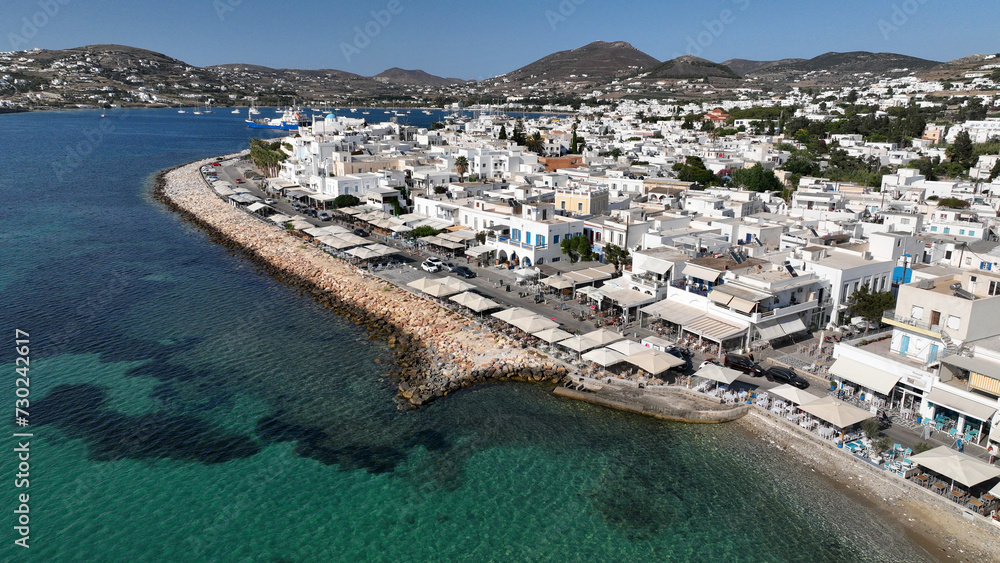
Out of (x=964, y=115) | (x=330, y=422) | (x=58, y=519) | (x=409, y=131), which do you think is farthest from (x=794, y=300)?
(x=964, y=115)

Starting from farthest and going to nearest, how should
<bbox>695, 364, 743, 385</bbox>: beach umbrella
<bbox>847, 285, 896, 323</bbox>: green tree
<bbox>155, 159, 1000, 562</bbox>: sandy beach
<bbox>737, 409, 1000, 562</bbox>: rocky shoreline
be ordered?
<bbox>847, 285, 896, 323</bbox>: green tree < <bbox>695, 364, 743, 385</bbox>: beach umbrella < <bbox>155, 159, 1000, 562</bbox>: sandy beach < <bbox>737, 409, 1000, 562</bbox>: rocky shoreline

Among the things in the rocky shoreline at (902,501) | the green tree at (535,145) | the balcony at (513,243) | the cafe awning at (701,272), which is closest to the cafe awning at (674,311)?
the cafe awning at (701,272)

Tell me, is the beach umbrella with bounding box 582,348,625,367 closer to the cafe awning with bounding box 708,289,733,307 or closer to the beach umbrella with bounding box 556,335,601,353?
the beach umbrella with bounding box 556,335,601,353

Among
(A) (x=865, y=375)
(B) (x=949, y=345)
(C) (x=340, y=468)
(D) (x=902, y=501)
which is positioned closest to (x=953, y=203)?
(B) (x=949, y=345)

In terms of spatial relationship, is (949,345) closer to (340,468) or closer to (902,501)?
(902,501)

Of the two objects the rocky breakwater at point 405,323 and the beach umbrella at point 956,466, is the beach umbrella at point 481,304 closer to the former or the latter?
the rocky breakwater at point 405,323

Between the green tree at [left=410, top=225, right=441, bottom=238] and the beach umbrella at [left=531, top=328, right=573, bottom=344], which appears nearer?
the beach umbrella at [left=531, top=328, right=573, bottom=344]

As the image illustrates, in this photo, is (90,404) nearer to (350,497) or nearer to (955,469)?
(350,497)

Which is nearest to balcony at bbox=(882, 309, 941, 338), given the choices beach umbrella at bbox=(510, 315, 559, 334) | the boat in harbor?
beach umbrella at bbox=(510, 315, 559, 334)
